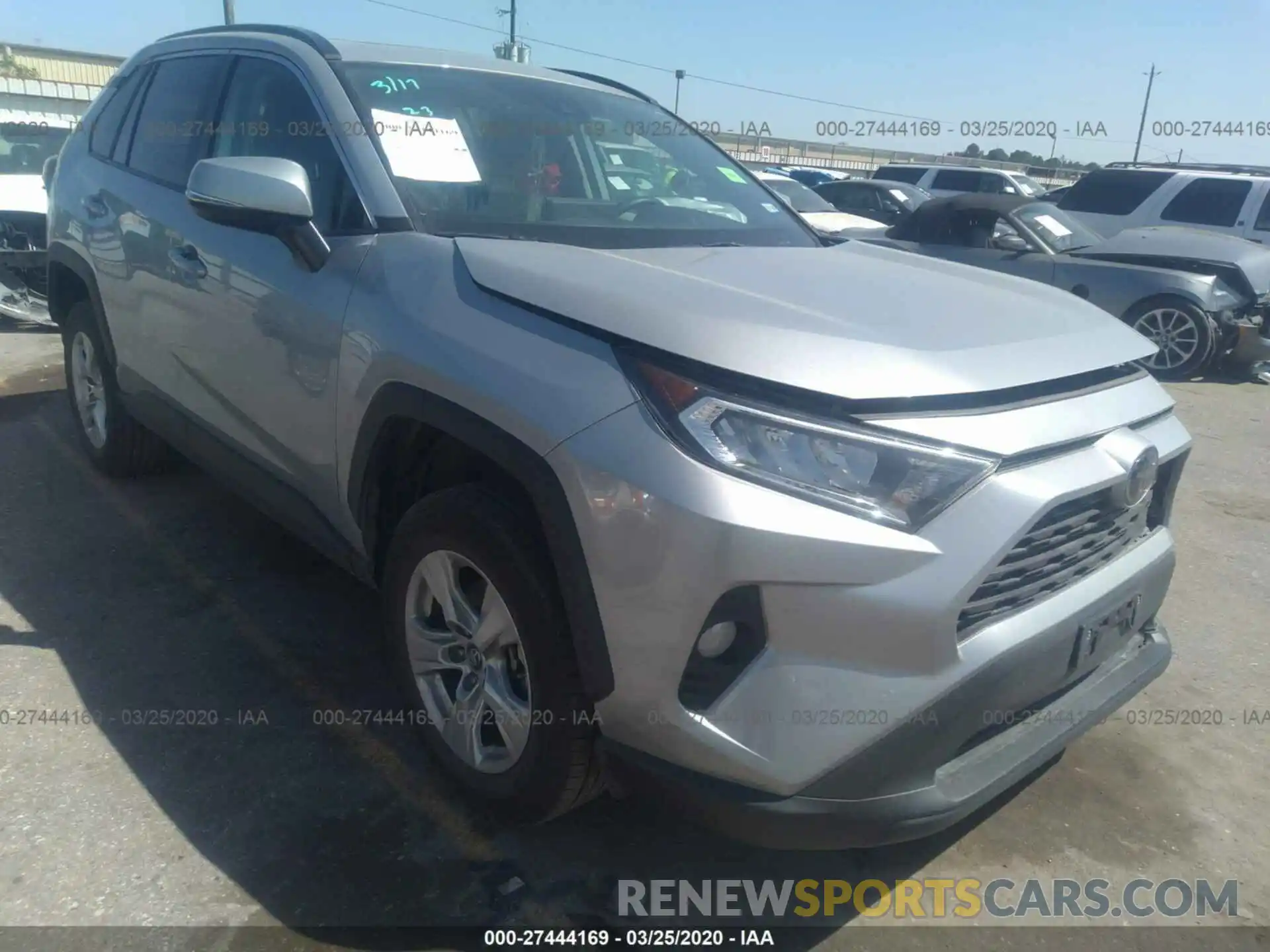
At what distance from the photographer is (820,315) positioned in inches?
82.9

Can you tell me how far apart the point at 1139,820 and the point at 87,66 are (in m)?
45.5

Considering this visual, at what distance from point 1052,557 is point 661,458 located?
86 centimetres

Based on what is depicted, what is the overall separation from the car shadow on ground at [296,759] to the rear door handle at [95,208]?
1.29m

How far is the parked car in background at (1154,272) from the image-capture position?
842cm

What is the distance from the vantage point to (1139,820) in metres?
2.74

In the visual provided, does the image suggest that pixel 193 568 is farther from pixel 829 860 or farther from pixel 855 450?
pixel 855 450

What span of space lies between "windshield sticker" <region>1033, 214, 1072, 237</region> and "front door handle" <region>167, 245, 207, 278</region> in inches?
302

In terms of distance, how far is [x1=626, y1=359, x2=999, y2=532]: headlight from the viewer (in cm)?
184

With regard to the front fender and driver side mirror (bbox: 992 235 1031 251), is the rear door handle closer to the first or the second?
the front fender

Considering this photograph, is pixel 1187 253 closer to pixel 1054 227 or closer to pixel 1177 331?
pixel 1177 331

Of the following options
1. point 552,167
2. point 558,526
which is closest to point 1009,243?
point 552,167

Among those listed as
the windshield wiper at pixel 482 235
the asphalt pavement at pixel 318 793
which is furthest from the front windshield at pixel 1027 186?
the windshield wiper at pixel 482 235

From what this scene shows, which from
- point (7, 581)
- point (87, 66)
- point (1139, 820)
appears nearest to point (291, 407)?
point (7, 581)

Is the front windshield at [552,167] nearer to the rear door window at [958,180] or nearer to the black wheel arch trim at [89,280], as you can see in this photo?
the black wheel arch trim at [89,280]
